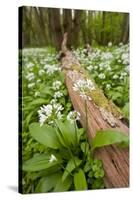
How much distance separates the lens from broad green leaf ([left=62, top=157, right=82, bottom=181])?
2401 mm

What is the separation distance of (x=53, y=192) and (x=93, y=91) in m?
0.53

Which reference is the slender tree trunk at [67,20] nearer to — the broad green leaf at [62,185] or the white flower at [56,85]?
the white flower at [56,85]

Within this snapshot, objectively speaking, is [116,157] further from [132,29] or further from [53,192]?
[132,29]

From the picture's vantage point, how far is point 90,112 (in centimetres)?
248

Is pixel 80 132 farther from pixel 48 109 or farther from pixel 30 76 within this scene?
pixel 30 76

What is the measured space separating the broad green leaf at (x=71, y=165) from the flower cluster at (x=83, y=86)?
0.31 metres

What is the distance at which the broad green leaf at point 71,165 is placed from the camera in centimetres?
240

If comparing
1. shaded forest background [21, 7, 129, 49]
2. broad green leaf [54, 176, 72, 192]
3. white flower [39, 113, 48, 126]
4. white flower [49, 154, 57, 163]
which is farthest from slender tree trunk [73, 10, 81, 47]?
broad green leaf [54, 176, 72, 192]

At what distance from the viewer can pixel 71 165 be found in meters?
2.42

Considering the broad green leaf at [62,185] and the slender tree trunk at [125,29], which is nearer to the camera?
the broad green leaf at [62,185]

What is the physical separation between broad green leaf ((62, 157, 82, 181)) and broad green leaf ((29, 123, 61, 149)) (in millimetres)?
95

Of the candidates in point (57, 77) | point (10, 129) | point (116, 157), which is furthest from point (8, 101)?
point (116, 157)

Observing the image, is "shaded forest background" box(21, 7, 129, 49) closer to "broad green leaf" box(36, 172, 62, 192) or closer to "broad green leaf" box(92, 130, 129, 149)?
"broad green leaf" box(92, 130, 129, 149)

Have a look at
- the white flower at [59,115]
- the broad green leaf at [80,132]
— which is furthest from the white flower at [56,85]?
the broad green leaf at [80,132]
